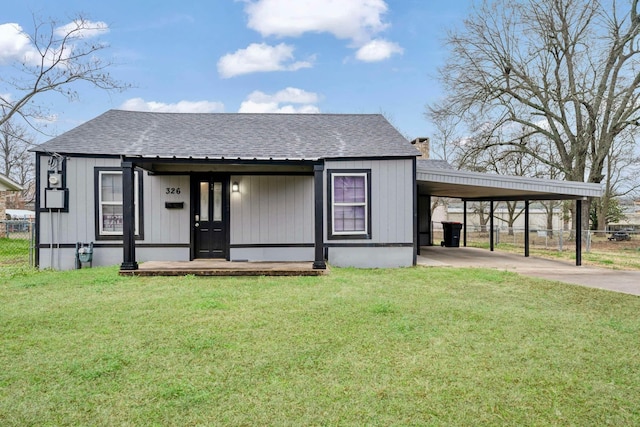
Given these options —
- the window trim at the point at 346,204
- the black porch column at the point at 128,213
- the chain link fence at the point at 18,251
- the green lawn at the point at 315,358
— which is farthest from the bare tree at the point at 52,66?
the window trim at the point at 346,204

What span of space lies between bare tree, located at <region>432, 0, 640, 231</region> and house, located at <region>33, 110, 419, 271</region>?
12047 mm

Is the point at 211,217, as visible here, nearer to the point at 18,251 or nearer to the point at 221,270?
the point at 221,270

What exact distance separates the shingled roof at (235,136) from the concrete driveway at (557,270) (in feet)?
11.5

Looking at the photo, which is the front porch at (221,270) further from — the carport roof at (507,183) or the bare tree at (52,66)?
the bare tree at (52,66)

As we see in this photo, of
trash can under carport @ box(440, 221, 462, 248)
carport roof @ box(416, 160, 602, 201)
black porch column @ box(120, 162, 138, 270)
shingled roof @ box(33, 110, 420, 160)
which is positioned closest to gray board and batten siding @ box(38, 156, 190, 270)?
shingled roof @ box(33, 110, 420, 160)

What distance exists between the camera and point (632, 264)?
10.9 meters

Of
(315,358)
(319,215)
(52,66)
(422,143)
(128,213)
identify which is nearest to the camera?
(315,358)

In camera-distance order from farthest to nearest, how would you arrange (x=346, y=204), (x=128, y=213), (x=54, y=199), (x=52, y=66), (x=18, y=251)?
(x=18, y=251) → (x=52, y=66) → (x=346, y=204) → (x=54, y=199) → (x=128, y=213)

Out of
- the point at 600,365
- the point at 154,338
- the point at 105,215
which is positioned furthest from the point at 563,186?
the point at 105,215

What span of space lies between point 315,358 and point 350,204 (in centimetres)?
607

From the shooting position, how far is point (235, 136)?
34.3 feet

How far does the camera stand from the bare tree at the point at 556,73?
17.5 meters

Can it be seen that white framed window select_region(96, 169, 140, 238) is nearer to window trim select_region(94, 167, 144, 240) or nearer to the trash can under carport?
window trim select_region(94, 167, 144, 240)

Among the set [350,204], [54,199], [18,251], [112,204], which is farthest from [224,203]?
[18,251]
